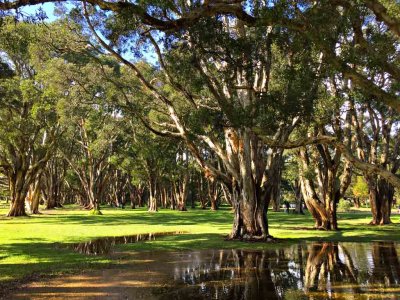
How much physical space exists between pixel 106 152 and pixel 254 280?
39.0m

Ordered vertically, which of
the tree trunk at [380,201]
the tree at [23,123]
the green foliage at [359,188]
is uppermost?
the tree at [23,123]

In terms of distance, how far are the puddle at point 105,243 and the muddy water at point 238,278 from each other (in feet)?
5.52

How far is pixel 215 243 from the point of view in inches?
749

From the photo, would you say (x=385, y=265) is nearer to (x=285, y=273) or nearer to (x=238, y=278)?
(x=285, y=273)

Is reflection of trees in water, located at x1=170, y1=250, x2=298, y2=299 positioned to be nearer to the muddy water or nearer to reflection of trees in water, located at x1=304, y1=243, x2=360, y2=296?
the muddy water

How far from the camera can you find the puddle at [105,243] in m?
16.4

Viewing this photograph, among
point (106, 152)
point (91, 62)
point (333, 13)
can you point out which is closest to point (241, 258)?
point (333, 13)

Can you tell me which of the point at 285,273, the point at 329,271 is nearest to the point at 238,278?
the point at 285,273

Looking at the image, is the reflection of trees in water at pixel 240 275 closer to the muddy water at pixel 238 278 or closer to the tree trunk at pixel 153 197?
the muddy water at pixel 238 278

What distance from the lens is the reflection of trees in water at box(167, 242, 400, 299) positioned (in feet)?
30.6

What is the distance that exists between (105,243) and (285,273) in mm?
9992

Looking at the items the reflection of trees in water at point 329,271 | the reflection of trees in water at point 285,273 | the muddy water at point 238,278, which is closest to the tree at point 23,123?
the muddy water at point 238,278

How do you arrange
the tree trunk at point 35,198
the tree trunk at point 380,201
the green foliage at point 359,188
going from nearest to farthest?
the tree trunk at point 380,201 → the tree trunk at point 35,198 → the green foliage at point 359,188

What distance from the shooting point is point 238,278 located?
10891 mm
